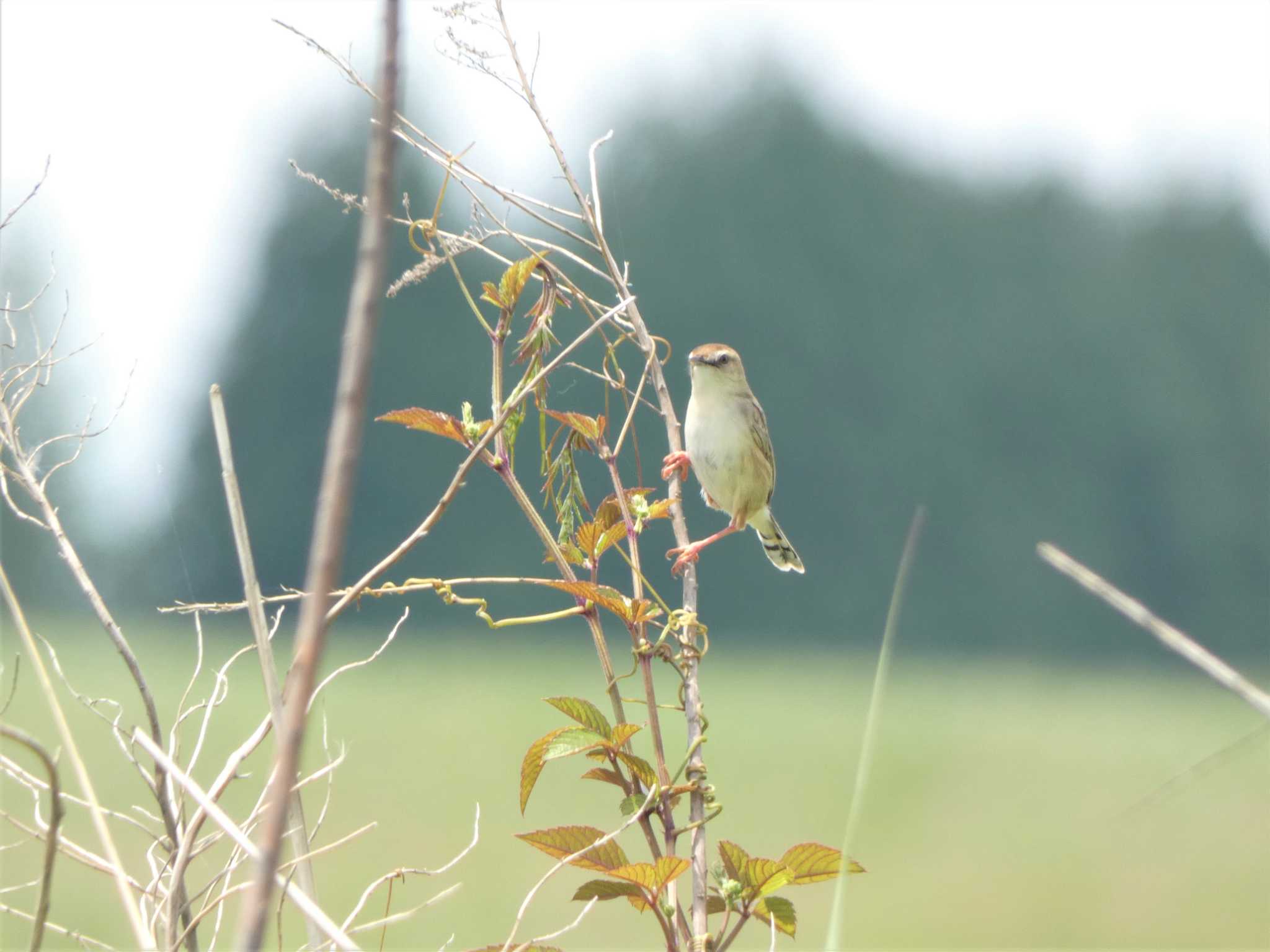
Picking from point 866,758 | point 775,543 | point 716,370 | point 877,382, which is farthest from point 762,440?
point 877,382

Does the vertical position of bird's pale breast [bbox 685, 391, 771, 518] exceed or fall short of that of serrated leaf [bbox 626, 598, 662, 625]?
it exceeds it

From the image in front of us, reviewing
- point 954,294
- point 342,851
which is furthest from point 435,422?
point 954,294

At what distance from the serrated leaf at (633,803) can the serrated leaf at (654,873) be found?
6 centimetres

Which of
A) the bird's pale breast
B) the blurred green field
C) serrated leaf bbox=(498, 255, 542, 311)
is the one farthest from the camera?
the blurred green field

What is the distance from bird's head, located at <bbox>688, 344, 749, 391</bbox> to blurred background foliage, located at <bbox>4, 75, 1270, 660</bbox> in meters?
27.0

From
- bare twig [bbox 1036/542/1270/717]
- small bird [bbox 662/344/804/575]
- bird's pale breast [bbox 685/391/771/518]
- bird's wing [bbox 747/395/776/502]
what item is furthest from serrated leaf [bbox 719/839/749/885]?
bird's wing [bbox 747/395/776/502]

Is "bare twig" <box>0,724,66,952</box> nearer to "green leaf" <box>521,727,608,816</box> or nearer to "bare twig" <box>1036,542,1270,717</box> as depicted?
"green leaf" <box>521,727,608,816</box>

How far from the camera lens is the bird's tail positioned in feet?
15.5

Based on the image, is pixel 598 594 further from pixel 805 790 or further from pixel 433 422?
pixel 805 790

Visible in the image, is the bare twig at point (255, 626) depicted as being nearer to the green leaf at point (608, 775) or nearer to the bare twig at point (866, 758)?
the green leaf at point (608, 775)

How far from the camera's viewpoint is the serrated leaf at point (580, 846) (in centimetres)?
127

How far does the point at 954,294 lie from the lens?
44688 mm

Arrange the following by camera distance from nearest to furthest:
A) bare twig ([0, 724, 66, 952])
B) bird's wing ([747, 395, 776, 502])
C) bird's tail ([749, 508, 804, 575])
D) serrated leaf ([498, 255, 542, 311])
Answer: bare twig ([0, 724, 66, 952]) → serrated leaf ([498, 255, 542, 311]) → bird's wing ([747, 395, 776, 502]) → bird's tail ([749, 508, 804, 575])

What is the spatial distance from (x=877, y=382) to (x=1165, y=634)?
1660 inches
